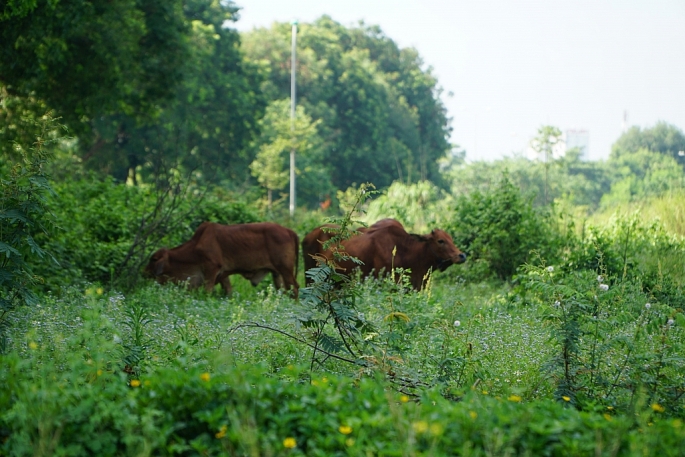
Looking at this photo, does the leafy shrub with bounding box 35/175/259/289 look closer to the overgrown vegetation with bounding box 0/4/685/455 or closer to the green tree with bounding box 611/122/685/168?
the overgrown vegetation with bounding box 0/4/685/455

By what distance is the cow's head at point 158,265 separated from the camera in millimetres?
11547

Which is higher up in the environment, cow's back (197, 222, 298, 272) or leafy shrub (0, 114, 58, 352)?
leafy shrub (0, 114, 58, 352)

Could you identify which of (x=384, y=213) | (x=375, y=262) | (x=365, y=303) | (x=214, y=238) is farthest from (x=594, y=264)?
(x=384, y=213)

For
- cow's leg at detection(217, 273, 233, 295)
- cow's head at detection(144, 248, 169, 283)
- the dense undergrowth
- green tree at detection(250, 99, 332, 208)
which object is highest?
green tree at detection(250, 99, 332, 208)

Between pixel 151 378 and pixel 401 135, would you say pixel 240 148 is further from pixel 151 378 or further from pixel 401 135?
pixel 151 378

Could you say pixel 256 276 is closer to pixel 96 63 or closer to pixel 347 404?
pixel 96 63

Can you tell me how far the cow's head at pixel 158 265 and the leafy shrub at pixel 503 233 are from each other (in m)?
5.23

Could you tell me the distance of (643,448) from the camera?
3.36 metres

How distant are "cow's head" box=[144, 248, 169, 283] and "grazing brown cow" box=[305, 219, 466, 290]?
2289 millimetres

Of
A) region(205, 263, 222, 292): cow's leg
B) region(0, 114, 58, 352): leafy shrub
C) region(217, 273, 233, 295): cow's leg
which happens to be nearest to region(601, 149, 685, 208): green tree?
region(217, 273, 233, 295): cow's leg

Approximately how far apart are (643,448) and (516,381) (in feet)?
8.02

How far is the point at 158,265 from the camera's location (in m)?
11.6

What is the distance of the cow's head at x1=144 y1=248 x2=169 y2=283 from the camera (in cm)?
1155

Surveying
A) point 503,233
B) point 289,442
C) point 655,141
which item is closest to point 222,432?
point 289,442
